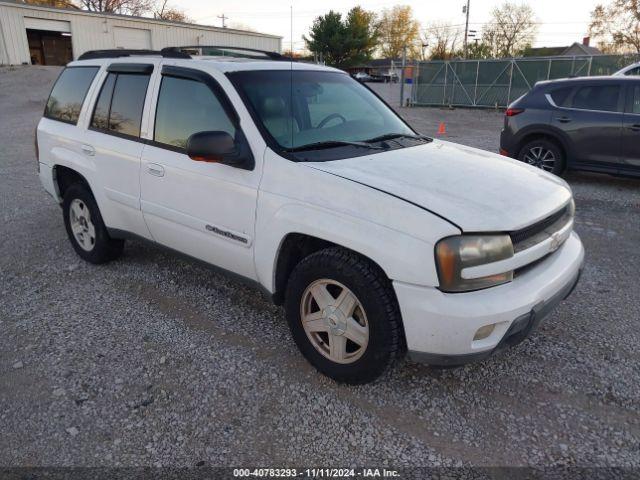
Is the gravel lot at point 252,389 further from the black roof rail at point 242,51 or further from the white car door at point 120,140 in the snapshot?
the black roof rail at point 242,51

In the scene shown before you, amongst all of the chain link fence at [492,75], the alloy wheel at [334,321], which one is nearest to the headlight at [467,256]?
the alloy wheel at [334,321]

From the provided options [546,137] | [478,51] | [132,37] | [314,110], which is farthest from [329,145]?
[478,51]

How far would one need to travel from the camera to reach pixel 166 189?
3.53 metres

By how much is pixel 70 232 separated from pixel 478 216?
12.9ft

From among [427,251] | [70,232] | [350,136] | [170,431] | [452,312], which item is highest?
[350,136]

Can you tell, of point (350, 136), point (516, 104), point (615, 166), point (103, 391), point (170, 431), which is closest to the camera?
point (170, 431)

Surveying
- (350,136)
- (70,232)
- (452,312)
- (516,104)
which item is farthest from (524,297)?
(516,104)

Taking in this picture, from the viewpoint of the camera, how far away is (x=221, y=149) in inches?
114

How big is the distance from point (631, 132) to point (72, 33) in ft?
105

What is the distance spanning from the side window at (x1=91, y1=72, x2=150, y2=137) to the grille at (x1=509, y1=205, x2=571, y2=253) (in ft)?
9.22

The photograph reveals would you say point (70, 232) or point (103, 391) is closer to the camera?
point (103, 391)

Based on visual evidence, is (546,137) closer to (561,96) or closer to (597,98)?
(561,96)

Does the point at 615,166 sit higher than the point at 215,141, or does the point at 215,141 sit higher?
the point at 215,141

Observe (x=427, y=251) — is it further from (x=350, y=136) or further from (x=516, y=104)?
(x=516, y=104)
